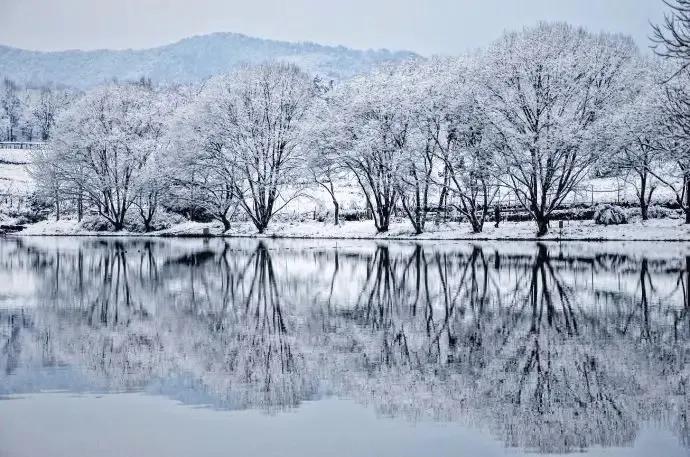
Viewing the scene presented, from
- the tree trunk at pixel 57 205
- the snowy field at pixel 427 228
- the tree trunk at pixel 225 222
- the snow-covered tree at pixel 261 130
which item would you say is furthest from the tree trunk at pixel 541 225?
the tree trunk at pixel 57 205

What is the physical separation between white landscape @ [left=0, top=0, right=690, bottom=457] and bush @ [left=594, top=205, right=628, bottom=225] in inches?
6.0

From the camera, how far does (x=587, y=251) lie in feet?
146

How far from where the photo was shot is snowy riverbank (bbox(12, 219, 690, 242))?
189 ft

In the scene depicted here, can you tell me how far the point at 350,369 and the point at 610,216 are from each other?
5235 centimetres

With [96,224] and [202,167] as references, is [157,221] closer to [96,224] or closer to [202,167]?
[96,224]

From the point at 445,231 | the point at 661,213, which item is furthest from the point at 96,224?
the point at 661,213

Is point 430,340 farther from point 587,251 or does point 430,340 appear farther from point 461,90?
point 461,90

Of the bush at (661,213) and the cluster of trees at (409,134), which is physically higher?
the cluster of trees at (409,134)

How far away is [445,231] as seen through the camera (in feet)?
217

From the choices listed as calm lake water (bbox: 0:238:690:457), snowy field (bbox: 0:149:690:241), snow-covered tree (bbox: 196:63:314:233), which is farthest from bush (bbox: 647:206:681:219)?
calm lake water (bbox: 0:238:690:457)

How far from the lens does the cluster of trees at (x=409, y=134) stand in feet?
187

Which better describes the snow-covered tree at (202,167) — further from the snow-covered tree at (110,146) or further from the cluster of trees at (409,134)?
the snow-covered tree at (110,146)

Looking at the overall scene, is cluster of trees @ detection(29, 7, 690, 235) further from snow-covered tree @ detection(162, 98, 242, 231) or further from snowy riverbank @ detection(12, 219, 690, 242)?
snowy riverbank @ detection(12, 219, 690, 242)

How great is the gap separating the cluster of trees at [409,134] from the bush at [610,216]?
2.33 m
